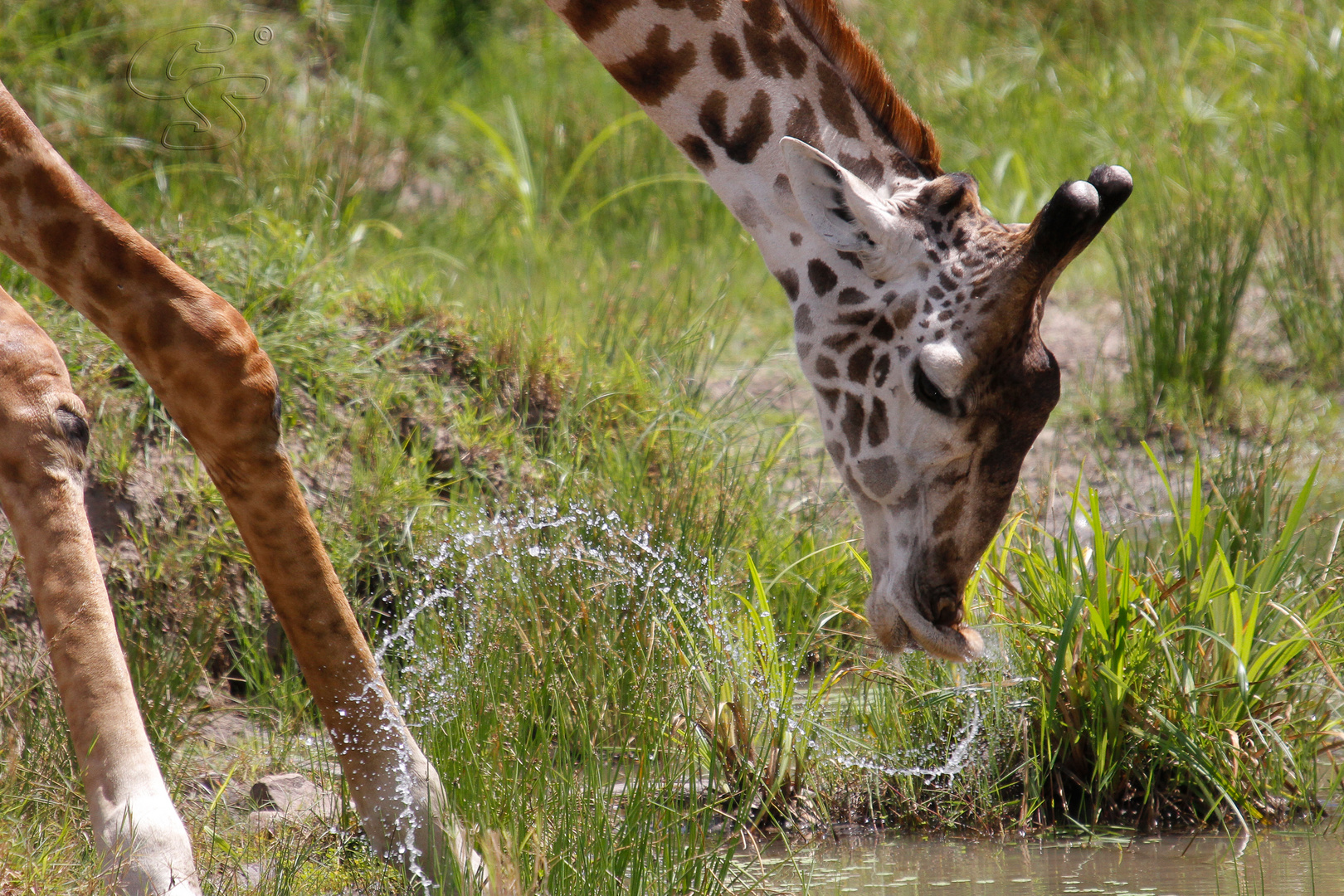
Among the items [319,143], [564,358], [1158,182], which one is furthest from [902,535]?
[1158,182]

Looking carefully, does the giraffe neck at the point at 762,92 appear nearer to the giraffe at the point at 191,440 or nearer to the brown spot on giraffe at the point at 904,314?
the brown spot on giraffe at the point at 904,314

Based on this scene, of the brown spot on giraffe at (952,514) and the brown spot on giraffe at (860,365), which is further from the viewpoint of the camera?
the brown spot on giraffe at (860,365)

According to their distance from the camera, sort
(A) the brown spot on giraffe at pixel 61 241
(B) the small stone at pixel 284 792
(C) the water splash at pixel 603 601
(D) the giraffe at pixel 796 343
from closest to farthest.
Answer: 1. (D) the giraffe at pixel 796 343
2. (A) the brown spot on giraffe at pixel 61 241
3. (B) the small stone at pixel 284 792
4. (C) the water splash at pixel 603 601

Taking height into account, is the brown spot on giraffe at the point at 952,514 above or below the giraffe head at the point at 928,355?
below

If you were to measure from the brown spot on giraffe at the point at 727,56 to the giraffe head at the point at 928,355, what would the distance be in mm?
311

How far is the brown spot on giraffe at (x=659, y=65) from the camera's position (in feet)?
10.9

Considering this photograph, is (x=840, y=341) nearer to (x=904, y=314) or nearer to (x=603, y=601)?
(x=904, y=314)

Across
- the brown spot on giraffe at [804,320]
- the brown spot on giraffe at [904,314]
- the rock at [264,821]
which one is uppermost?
the brown spot on giraffe at [904,314]

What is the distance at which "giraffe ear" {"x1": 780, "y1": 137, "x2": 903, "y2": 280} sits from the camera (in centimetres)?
304

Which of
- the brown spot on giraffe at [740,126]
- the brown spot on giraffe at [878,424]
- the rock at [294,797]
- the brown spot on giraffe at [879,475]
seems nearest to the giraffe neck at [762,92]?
the brown spot on giraffe at [740,126]

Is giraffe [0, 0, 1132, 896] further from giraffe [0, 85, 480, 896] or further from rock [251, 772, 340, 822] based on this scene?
rock [251, 772, 340, 822]

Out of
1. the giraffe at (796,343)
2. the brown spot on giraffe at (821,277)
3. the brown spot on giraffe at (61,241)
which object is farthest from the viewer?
the brown spot on giraffe at (821,277)

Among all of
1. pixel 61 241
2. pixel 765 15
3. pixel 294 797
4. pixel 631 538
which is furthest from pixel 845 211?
pixel 294 797

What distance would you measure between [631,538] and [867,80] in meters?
1.30
